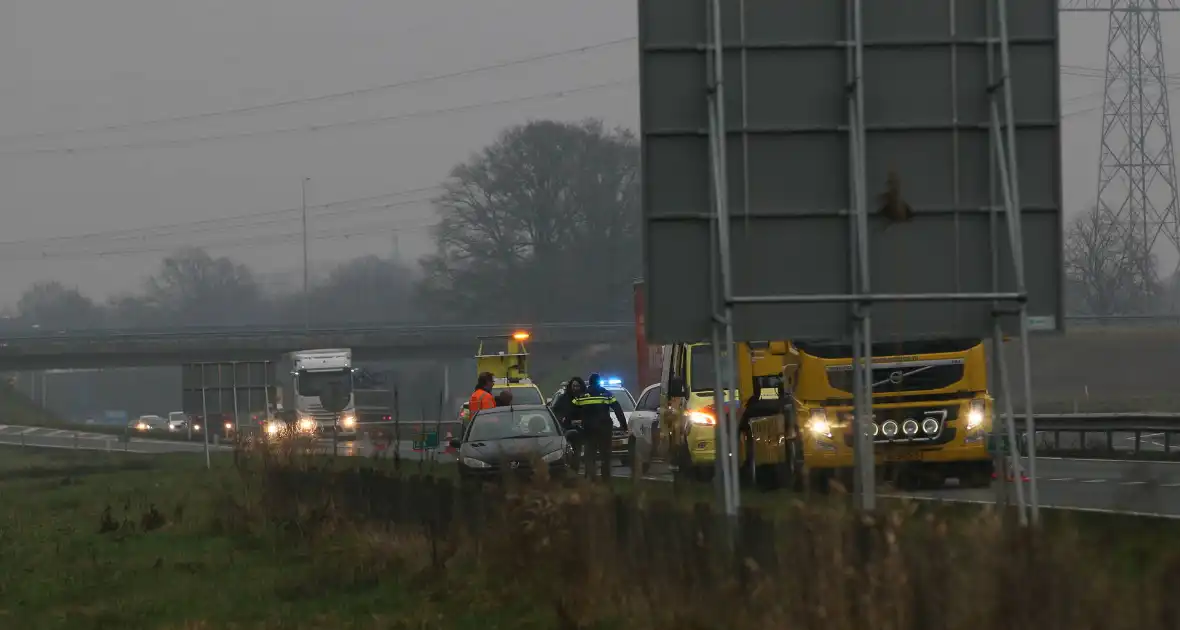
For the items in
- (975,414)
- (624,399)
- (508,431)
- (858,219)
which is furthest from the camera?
(624,399)

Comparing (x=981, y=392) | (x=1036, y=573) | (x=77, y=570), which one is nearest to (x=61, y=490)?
(x=77, y=570)

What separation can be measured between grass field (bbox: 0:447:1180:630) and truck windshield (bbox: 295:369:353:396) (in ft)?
108

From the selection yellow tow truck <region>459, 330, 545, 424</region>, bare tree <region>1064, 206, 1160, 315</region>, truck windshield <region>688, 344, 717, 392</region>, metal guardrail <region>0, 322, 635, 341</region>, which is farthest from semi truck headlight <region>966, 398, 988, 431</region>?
metal guardrail <region>0, 322, 635, 341</region>

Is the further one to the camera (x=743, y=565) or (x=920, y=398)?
(x=920, y=398)

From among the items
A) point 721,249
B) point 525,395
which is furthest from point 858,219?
point 525,395

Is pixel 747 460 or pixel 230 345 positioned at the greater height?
pixel 230 345

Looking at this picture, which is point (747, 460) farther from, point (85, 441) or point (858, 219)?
point (85, 441)

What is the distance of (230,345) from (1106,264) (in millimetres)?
41254

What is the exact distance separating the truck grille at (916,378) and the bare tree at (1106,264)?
31.8m

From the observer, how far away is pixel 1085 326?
60.3 metres

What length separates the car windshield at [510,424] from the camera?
2539 cm

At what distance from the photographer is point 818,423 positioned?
1989 cm

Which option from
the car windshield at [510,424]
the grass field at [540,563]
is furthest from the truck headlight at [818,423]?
the car windshield at [510,424]

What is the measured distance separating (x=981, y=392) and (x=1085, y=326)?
4174cm
